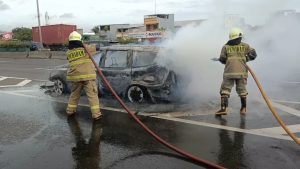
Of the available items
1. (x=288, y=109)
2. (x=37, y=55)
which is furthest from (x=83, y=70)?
(x=37, y=55)

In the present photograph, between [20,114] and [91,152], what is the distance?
3299 mm

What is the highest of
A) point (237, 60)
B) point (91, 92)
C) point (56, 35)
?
point (237, 60)

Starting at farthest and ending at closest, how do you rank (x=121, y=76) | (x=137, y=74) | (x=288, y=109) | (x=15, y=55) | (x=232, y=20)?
(x=15, y=55) → (x=232, y=20) → (x=121, y=76) → (x=137, y=74) → (x=288, y=109)

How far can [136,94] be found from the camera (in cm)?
888

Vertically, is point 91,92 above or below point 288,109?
above

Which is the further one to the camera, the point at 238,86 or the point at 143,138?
the point at 238,86

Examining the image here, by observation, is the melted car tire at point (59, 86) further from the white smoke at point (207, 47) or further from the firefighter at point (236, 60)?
the firefighter at point (236, 60)

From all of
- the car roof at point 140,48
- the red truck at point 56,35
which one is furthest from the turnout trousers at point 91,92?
the red truck at point 56,35

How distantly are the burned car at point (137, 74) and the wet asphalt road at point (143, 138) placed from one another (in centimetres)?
35

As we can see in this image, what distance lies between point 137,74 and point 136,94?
18.4 inches

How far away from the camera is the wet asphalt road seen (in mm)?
5168

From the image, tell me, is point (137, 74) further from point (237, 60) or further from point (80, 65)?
point (237, 60)

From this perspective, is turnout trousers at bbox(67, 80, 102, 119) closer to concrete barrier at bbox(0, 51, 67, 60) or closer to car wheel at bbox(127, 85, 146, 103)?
car wheel at bbox(127, 85, 146, 103)

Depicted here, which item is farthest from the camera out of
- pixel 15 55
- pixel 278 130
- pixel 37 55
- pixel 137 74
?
pixel 15 55
